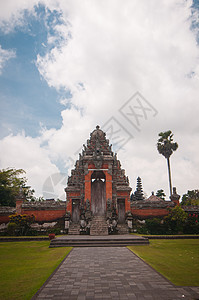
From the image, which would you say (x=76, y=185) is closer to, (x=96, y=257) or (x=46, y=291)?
(x=96, y=257)

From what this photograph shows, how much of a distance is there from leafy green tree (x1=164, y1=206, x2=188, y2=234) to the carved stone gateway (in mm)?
4120

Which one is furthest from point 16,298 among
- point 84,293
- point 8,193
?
point 8,193

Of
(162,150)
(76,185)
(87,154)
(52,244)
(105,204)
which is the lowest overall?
(52,244)

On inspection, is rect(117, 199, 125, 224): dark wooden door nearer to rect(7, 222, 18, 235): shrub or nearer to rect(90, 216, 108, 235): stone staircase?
rect(90, 216, 108, 235): stone staircase

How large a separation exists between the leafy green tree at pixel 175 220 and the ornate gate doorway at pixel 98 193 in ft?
22.0

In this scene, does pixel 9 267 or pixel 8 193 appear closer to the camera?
pixel 9 267

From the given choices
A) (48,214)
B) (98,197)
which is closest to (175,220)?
(98,197)

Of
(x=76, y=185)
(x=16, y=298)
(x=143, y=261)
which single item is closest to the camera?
(x=16, y=298)

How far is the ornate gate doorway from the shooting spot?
23.7 m

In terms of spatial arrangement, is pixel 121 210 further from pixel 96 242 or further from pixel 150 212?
pixel 96 242

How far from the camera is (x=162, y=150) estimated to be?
3875 centimetres

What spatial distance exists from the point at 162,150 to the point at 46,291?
3514 centimetres

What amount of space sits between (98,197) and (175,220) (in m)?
8.18

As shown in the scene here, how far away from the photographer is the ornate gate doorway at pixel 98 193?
23656 mm
